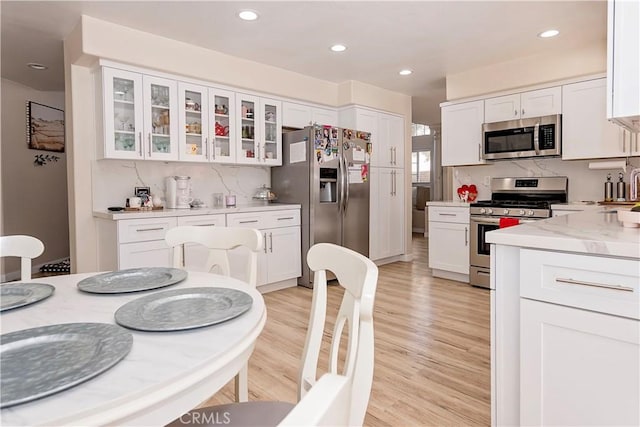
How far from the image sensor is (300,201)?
4191 millimetres

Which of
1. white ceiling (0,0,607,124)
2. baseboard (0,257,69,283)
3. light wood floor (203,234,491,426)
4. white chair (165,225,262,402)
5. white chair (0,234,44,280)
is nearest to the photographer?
white chair (165,225,262,402)

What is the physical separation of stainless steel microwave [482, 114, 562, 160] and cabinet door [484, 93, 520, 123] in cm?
10

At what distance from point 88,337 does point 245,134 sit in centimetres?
353

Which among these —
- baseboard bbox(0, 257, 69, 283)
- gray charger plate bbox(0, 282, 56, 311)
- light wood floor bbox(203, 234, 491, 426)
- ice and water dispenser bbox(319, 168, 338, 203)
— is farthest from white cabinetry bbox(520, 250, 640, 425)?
baseboard bbox(0, 257, 69, 283)

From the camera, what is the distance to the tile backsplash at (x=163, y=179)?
11.2 feet

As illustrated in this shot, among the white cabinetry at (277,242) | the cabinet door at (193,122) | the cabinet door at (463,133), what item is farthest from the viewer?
the cabinet door at (463,133)

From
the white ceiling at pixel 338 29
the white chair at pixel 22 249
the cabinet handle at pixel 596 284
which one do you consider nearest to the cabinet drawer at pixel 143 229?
the white chair at pixel 22 249

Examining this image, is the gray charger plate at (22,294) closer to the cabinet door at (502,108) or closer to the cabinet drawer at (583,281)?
the cabinet drawer at (583,281)

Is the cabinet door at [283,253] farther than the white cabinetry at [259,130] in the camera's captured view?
No

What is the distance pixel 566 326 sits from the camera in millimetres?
1232

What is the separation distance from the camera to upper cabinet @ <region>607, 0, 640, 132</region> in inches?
51.2

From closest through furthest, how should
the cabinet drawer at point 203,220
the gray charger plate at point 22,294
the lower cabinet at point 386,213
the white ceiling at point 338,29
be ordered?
the gray charger plate at point 22,294
the white ceiling at point 338,29
the cabinet drawer at point 203,220
the lower cabinet at point 386,213

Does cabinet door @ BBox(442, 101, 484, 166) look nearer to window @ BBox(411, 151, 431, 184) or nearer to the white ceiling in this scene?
the white ceiling

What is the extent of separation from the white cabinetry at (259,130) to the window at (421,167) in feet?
17.2
